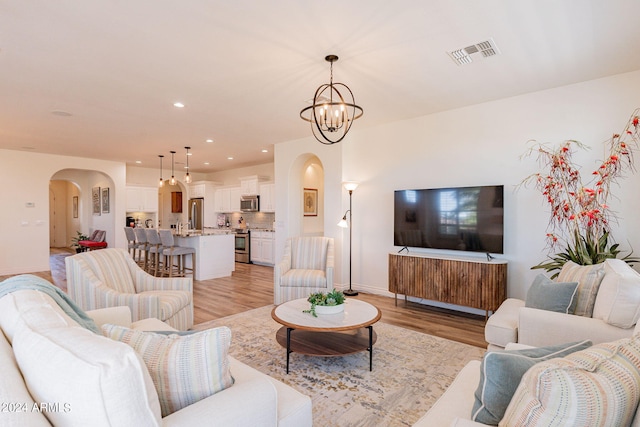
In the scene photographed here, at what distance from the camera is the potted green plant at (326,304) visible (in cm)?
299

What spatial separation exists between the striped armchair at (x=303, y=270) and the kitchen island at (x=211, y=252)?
2.34 meters

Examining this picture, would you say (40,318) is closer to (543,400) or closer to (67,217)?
(543,400)

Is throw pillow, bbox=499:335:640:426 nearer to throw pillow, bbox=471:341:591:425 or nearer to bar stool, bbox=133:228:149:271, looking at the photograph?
throw pillow, bbox=471:341:591:425

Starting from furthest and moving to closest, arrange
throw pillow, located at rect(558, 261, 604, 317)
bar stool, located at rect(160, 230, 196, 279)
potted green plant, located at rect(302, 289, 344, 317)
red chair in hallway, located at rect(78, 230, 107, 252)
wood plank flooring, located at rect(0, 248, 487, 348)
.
Result: red chair in hallway, located at rect(78, 230, 107, 252) → bar stool, located at rect(160, 230, 196, 279) → wood plank flooring, located at rect(0, 248, 487, 348) → potted green plant, located at rect(302, 289, 344, 317) → throw pillow, located at rect(558, 261, 604, 317)

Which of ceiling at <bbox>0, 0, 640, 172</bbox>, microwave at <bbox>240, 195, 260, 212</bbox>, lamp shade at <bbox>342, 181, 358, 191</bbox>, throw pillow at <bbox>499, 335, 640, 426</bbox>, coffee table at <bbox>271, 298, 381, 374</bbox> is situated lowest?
coffee table at <bbox>271, 298, 381, 374</bbox>

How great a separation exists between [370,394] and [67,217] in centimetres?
1450

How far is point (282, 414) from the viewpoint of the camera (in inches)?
53.6

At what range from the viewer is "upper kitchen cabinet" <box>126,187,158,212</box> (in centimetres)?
934

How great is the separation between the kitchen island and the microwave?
6.46ft

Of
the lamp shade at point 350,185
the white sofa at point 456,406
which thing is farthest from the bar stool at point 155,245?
the white sofa at point 456,406

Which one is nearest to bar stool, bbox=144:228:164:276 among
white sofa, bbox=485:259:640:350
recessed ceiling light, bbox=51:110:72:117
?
recessed ceiling light, bbox=51:110:72:117

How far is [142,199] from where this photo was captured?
9.61 metres

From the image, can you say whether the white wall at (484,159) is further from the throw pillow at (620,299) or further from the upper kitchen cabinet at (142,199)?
the upper kitchen cabinet at (142,199)

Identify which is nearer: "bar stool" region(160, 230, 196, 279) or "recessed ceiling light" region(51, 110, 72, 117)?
"recessed ceiling light" region(51, 110, 72, 117)
